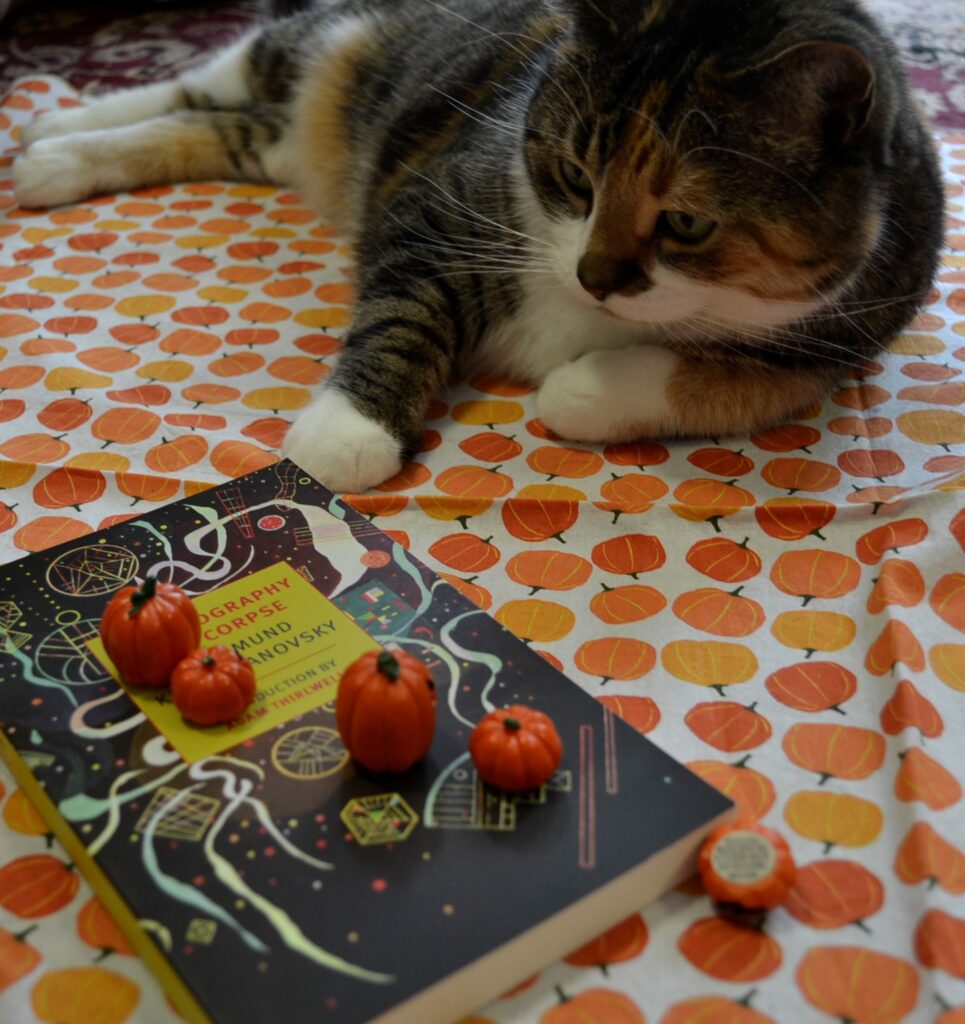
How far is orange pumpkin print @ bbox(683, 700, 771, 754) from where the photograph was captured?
0.86 metres

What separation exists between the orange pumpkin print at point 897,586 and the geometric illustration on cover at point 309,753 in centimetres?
54

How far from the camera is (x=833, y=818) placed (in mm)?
793

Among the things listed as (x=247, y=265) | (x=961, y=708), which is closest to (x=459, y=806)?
(x=961, y=708)

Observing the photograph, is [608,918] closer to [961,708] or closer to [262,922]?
[262,922]

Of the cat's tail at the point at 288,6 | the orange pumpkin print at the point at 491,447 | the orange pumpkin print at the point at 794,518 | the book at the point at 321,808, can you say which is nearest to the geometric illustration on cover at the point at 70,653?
the book at the point at 321,808

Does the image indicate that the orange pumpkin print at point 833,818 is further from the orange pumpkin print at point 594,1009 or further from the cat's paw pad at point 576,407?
the cat's paw pad at point 576,407

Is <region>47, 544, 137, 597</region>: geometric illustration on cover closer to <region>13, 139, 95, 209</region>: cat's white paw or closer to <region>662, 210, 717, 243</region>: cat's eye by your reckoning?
<region>662, 210, 717, 243</region>: cat's eye

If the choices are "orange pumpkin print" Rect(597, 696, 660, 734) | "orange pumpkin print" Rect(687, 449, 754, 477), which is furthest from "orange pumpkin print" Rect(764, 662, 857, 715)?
"orange pumpkin print" Rect(687, 449, 754, 477)

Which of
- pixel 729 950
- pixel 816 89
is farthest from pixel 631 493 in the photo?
pixel 729 950

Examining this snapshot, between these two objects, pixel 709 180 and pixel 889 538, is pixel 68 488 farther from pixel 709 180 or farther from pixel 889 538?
pixel 889 538

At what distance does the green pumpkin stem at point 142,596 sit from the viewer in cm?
81

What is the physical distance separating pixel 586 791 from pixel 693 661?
0.22 metres

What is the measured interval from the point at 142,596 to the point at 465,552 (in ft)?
1.18

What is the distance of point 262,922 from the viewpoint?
26.5 inches
